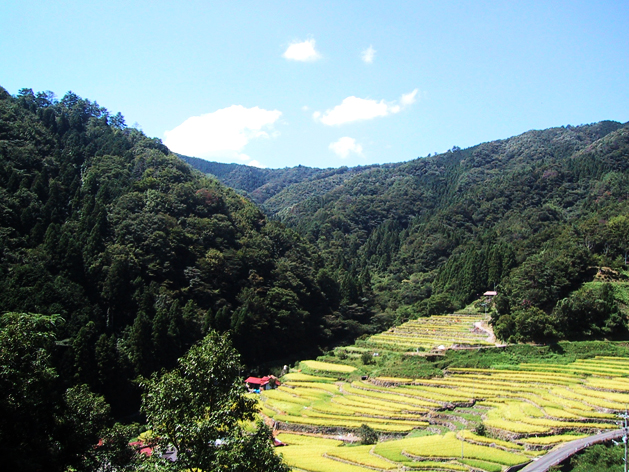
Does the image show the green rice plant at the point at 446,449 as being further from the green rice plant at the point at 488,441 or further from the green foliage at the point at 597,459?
the green foliage at the point at 597,459

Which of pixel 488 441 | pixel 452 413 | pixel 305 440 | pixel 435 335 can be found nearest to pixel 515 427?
pixel 488 441

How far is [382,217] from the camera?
116m

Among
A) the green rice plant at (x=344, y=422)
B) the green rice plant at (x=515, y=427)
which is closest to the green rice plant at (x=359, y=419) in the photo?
the green rice plant at (x=344, y=422)

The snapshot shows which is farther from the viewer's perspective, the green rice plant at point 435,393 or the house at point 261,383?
the house at point 261,383

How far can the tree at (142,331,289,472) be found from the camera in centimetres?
1030

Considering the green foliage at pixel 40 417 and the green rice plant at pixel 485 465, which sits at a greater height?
A: the green foliage at pixel 40 417

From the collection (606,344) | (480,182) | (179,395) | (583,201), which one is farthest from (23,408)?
(480,182)

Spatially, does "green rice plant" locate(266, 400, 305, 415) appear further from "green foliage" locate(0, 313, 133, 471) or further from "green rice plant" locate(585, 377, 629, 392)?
"green rice plant" locate(585, 377, 629, 392)

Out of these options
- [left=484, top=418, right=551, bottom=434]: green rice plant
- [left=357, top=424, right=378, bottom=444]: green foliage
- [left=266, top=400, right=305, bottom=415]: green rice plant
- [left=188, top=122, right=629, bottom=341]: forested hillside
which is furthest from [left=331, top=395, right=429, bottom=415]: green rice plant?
[left=188, top=122, right=629, bottom=341]: forested hillside

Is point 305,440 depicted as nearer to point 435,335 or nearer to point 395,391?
point 395,391

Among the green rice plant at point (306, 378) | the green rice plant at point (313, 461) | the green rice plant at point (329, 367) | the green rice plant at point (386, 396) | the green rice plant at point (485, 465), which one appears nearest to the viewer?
the green rice plant at point (485, 465)

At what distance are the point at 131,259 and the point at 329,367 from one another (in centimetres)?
2137

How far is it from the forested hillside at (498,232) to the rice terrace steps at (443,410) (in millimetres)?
5582

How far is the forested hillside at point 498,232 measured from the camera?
42219mm
